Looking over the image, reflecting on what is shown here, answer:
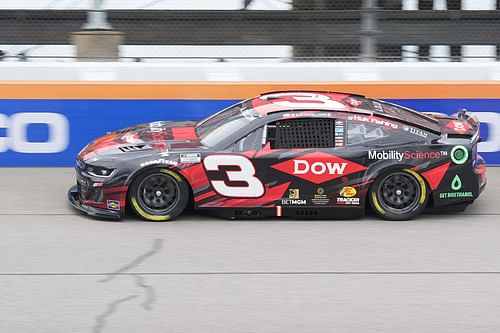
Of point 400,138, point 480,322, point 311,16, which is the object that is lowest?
point 480,322

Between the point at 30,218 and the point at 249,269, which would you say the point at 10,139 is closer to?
the point at 30,218

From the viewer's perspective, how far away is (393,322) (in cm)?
598

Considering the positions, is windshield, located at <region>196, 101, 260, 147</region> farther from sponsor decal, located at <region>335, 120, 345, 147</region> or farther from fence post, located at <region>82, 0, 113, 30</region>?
fence post, located at <region>82, 0, 113, 30</region>

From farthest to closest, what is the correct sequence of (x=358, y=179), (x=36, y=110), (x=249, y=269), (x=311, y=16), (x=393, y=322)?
(x=311, y=16)
(x=36, y=110)
(x=358, y=179)
(x=249, y=269)
(x=393, y=322)

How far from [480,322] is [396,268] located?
4.31 ft

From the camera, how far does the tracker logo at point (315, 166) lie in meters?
8.49

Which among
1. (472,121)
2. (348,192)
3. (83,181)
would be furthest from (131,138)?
(472,121)

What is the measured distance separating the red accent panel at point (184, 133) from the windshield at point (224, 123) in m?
0.06

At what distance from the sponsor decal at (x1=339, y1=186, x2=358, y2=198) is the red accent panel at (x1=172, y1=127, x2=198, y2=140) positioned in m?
1.56

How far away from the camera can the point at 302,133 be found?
338 inches

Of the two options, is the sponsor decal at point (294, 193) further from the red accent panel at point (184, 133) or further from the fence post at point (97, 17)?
the fence post at point (97, 17)

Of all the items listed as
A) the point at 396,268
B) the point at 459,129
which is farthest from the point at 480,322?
the point at 459,129

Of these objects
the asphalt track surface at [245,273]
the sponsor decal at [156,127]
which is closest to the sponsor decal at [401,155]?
the asphalt track surface at [245,273]

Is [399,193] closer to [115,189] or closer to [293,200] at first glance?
[293,200]
